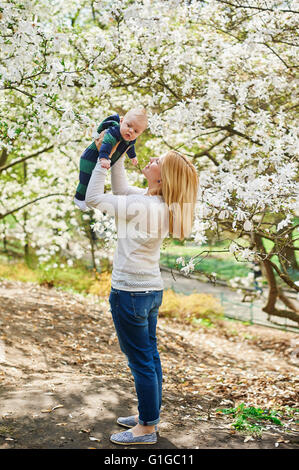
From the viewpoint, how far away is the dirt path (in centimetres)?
353

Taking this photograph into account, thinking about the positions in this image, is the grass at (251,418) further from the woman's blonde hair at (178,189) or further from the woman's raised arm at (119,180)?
the woman's raised arm at (119,180)

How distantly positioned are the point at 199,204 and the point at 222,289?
15.8 m

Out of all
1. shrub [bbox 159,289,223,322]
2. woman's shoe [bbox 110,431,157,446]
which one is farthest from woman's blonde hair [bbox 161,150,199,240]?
shrub [bbox 159,289,223,322]

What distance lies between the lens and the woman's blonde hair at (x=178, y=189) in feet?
10.0

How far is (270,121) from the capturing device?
625 cm

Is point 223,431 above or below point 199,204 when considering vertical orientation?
below

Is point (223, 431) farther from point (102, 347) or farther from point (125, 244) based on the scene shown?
point (102, 347)

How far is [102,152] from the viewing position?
2971 mm

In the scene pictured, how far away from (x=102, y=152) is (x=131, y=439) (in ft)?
6.53

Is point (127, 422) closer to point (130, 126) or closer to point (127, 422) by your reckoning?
point (127, 422)

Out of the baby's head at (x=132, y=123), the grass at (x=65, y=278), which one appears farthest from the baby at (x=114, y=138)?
the grass at (x=65, y=278)

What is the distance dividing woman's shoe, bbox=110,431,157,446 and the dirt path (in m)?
0.06
